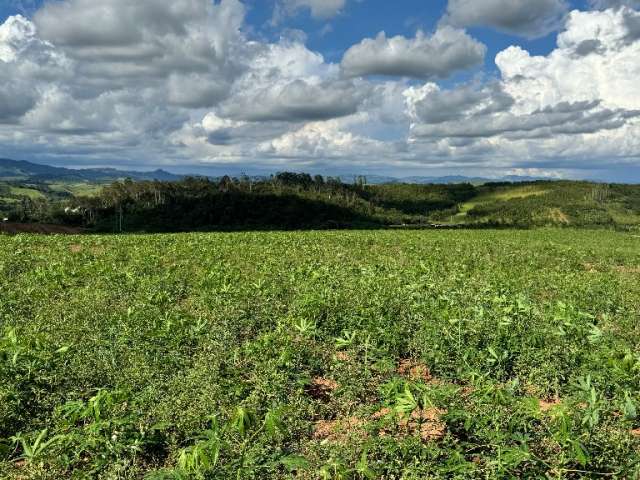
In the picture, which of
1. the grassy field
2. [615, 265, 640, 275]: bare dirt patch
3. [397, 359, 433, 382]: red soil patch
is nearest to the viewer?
the grassy field

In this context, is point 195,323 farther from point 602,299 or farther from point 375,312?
point 602,299

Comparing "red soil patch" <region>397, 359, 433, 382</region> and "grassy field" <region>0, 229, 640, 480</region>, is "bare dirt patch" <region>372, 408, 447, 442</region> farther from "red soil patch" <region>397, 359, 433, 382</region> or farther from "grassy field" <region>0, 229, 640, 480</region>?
"red soil patch" <region>397, 359, 433, 382</region>

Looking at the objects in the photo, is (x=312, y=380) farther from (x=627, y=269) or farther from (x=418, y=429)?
(x=627, y=269)

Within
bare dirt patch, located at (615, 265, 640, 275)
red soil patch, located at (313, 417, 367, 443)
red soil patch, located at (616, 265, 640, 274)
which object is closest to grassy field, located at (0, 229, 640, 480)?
red soil patch, located at (313, 417, 367, 443)

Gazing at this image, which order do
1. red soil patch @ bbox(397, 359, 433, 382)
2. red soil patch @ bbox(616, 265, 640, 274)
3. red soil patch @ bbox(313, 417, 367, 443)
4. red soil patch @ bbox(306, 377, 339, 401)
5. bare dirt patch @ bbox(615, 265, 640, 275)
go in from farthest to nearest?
1. red soil patch @ bbox(616, 265, 640, 274)
2. bare dirt patch @ bbox(615, 265, 640, 275)
3. red soil patch @ bbox(397, 359, 433, 382)
4. red soil patch @ bbox(306, 377, 339, 401)
5. red soil patch @ bbox(313, 417, 367, 443)

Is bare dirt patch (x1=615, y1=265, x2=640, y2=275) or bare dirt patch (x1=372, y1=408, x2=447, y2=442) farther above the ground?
bare dirt patch (x1=372, y1=408, x2=447, y2=442)

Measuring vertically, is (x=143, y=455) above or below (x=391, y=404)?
below

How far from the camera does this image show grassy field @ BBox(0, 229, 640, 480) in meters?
5.66

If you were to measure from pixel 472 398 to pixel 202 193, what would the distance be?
184 m

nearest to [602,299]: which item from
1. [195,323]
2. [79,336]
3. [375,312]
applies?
[375,312]

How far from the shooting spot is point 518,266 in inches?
989

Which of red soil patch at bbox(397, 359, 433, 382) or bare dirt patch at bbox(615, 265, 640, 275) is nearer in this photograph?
red soil patch at bbox(397, 359, 433, 382)

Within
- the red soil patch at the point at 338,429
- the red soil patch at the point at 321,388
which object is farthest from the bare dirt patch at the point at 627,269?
the red soil patch at the point at 338,429

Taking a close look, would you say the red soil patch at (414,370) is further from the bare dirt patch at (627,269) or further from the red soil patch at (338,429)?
the bare dirt patch at (627,269)
